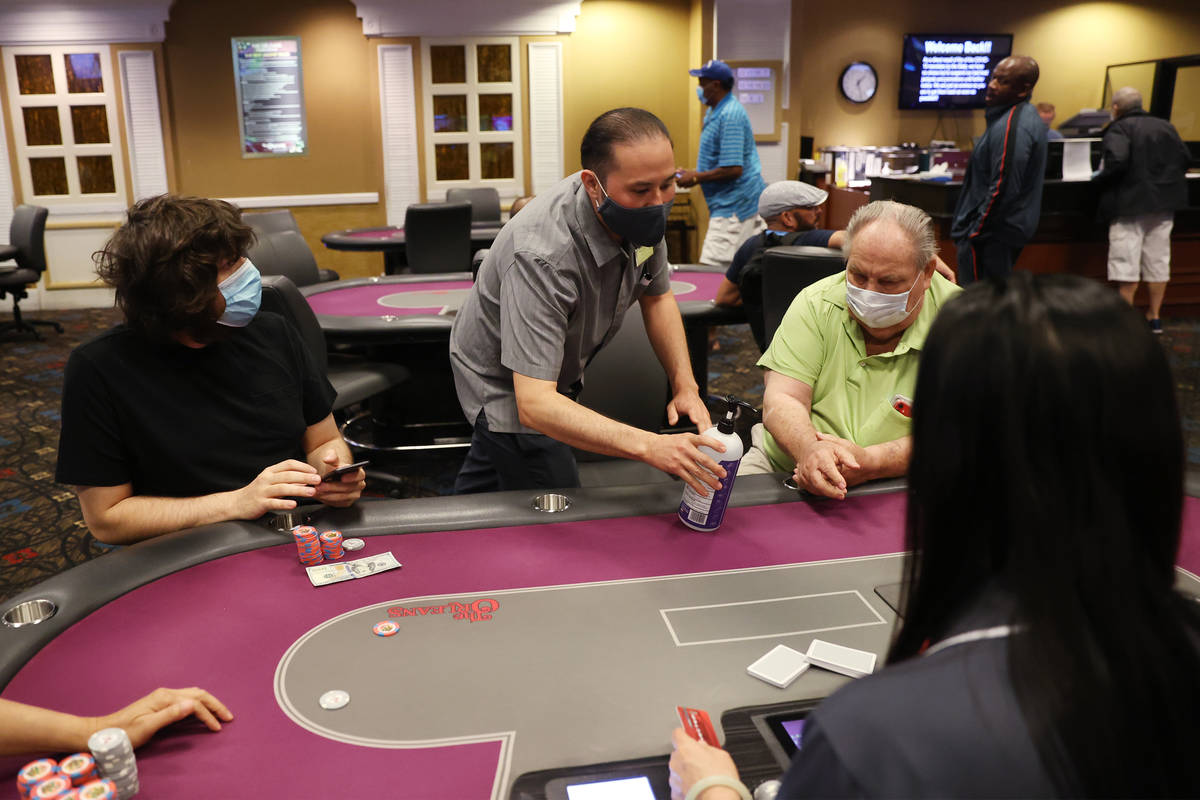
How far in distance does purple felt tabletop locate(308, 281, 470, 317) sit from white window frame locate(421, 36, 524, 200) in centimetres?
428

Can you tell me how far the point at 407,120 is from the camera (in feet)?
27.8

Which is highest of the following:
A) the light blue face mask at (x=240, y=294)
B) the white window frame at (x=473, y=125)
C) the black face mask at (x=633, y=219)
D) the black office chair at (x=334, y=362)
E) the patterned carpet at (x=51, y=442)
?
the white window frame at (x=473, y=125)

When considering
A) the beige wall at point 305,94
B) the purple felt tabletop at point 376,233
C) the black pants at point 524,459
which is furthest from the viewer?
the beige wall at point 305,94

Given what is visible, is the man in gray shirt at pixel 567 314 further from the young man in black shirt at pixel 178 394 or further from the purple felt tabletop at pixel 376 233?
the purple felt tabletop at pixel 376 233

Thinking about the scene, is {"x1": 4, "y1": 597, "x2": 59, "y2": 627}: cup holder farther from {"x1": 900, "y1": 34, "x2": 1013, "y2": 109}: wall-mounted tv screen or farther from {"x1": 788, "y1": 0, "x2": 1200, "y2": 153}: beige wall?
{"x1": 900, "y1": 34, "x2": 1013, "y2": 109}: wall-mounted tv screen

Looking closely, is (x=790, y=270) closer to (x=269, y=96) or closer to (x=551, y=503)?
(x=551, y=503)

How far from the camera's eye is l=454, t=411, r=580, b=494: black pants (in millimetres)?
2141

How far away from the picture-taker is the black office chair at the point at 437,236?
525cm

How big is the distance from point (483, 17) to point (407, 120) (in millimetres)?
1170

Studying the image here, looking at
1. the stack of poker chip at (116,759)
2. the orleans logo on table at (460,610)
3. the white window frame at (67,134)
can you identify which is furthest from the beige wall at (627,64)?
the stack of poker chip at (116,759)

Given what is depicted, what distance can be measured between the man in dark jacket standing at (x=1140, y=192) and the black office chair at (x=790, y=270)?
4064 mm

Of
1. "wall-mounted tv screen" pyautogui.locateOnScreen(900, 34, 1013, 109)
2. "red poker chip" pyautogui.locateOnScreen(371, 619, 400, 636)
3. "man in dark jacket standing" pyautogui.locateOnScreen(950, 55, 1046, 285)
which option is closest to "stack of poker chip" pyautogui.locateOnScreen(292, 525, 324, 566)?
"red poker chip" pyautogui.locateOnScreen(371, 619, 400, 636)

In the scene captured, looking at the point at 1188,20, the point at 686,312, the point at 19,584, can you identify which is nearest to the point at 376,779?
the point at 19,584

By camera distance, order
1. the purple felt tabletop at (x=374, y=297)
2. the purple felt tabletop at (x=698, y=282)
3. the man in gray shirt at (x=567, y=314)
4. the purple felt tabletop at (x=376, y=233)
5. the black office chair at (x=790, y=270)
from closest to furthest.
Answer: the man in gray shirt at (x=567, y=314) < the black office chair at (x=790, y=270) < the purple felt tabletop at (x=374, y=297) < the purple felt tabletop at (x=698, y=282) < the purple felt tabletop at (x=376, y=233)
